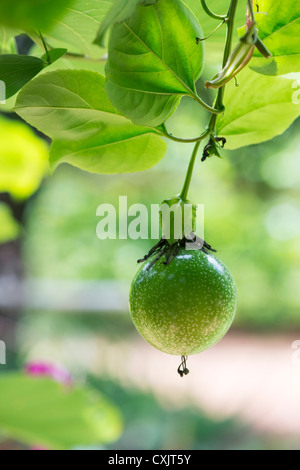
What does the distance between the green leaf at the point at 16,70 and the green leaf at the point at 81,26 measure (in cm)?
2

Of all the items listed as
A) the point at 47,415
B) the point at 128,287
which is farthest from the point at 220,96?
the point at 128,287

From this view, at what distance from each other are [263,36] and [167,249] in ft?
0.45

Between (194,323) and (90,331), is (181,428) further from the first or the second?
(194,323)

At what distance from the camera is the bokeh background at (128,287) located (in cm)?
313

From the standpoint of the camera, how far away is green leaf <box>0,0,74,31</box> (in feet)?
0.27

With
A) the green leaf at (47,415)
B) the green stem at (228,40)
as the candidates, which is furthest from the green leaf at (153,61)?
the green leaf at (47,415)

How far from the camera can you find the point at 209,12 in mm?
320

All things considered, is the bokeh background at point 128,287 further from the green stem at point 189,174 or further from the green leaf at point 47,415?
the green leaf at point 47,415

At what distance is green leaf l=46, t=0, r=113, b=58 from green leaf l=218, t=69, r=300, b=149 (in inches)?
3.9

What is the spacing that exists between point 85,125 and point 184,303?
0.13 m

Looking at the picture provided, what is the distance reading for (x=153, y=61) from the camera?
270 millimetres

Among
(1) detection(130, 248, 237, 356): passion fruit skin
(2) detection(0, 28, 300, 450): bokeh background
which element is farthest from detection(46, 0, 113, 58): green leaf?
(2) detection(0, 28, 300, 450): bokeh background

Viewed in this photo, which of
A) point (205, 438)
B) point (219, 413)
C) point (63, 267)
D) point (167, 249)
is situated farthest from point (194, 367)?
point (167, 249)

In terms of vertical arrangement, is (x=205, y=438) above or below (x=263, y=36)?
above
